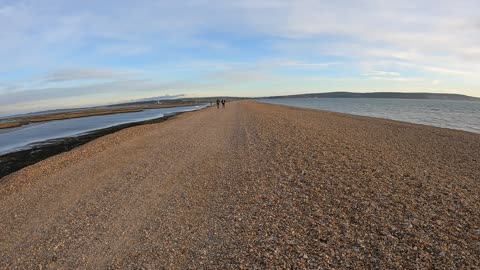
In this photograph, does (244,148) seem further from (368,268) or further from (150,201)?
(368,268)

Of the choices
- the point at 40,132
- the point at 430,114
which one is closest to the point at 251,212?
the point at 40,132

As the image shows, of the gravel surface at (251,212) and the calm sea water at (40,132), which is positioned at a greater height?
the gravel surface at (251,212)

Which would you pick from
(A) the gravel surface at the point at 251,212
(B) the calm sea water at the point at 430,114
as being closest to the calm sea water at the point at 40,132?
(A) the gravel surface at the point at 251,212

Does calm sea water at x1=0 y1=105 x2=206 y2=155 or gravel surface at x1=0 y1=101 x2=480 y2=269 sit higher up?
gravel surface at x1=0 y1=101 x2=480 y2=269

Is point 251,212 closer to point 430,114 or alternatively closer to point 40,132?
point 40,132

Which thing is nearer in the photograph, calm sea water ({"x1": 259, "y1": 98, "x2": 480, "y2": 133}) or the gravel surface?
the gravel surface

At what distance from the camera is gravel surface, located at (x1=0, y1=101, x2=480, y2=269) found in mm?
→ 5129

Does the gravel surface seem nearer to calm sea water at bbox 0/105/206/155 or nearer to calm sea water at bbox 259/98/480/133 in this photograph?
calm sea water at bbox 0/105/206/155

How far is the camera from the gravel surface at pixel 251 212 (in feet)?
16.8

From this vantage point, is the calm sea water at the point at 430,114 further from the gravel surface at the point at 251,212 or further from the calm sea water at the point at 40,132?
the calm sea water at the point at 40,132

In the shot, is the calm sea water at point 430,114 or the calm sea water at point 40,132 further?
the calm sea water at point 430,114

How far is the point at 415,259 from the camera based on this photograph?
4746 mm

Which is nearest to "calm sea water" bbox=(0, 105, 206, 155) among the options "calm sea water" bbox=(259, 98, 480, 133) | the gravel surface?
the gravel surface

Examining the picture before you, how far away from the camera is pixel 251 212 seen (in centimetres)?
701
